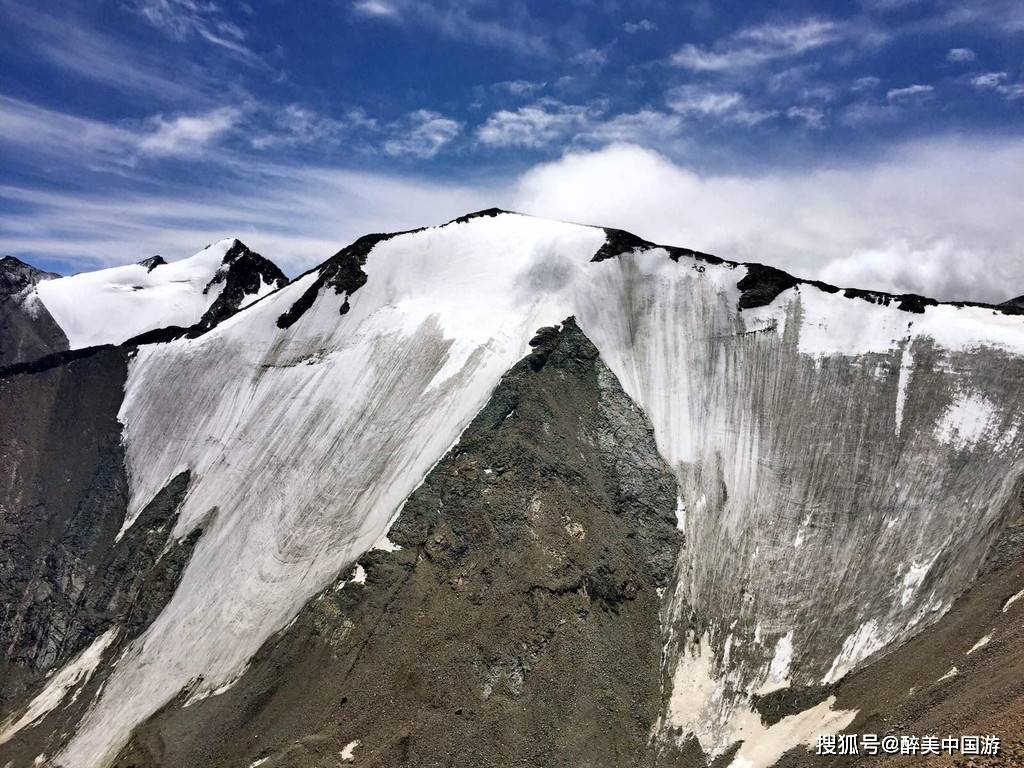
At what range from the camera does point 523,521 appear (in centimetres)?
3628

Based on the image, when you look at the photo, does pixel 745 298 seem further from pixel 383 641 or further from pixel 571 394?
pixel 383 641

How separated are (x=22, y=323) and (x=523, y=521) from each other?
97.5 m

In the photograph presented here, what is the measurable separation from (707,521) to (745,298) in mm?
18480

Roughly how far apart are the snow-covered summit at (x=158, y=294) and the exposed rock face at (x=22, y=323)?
1.32 m

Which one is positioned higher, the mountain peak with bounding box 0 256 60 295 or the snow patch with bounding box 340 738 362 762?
the mountain peak with bounding box 0 256 60 295

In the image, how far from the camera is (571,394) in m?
43.4

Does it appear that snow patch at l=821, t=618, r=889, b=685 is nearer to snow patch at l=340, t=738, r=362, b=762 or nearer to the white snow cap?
snow patch at l=340, t=738, r=362, b=762

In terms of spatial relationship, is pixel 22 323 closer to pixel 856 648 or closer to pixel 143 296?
pixel 143 296

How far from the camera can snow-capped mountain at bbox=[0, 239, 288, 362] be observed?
319ft

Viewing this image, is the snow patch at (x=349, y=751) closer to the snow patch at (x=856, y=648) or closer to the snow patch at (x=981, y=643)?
the snow patch at (x=856, y=648)

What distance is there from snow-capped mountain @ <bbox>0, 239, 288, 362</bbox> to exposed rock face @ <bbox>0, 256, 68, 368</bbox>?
16 centimetres

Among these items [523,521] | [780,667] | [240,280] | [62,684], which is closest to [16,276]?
[240,280]

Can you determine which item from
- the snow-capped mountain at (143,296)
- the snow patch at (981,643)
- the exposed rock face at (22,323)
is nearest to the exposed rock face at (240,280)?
the snow-capped mountain at (143,296)

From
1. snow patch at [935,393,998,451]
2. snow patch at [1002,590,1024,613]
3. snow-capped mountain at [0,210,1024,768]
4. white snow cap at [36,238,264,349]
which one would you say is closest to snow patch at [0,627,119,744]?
snow-capped mountain at [0,210,1024,768]
